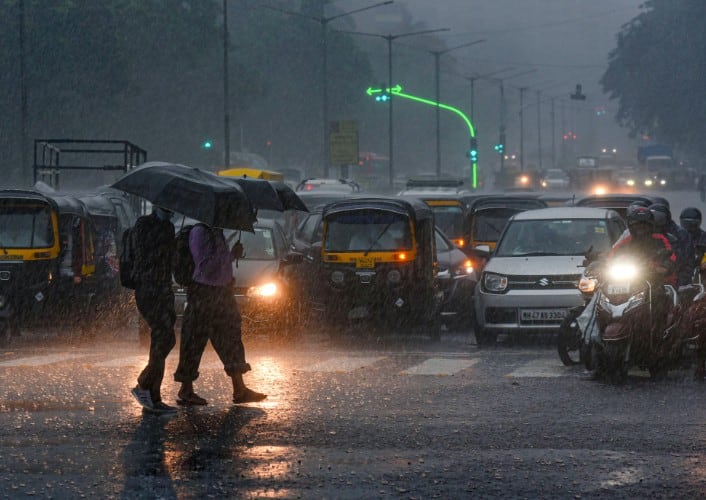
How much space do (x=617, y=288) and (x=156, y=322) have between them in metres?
4.26

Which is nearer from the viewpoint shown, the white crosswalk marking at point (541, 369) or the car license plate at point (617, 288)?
the car license plate at point (617, 288)

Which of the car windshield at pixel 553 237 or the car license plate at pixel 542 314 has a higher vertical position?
the car windshield at pixel 553 237

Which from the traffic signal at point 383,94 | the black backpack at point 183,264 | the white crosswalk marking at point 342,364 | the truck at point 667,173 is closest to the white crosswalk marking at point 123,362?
the white crosswalk marking at point 342,364

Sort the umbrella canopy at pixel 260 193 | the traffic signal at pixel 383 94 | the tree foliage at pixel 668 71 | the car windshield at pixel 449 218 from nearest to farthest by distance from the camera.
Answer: the umbrella canopy at pixel 260 193 → the car windshield at pixel 449 218 → the traffic signal at pixel 383 94 → the tree foliage at pixel 668 71

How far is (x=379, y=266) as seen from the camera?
2077 cm

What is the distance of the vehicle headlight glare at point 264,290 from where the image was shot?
2012 centimetres

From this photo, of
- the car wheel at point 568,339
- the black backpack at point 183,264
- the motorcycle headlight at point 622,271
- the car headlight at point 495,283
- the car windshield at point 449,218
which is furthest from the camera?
the car windshield at point 449,218

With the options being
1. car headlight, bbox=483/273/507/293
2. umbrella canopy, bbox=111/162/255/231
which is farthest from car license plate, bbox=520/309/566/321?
umbrella canopy, bbox=111/162/255/231

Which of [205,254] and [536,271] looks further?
[536,271]

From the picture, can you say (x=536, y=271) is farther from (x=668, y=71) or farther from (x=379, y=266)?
(x=668, y=71)

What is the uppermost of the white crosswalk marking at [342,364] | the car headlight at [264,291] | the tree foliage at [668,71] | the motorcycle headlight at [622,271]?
the tree foliage at [668,71]

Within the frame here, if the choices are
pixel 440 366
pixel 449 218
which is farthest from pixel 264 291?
pixel 449 218

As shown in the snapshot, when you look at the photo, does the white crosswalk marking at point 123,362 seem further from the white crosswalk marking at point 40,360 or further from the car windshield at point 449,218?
the car windshield at point 449,218

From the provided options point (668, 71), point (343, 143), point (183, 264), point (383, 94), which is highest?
point (668, 71)
